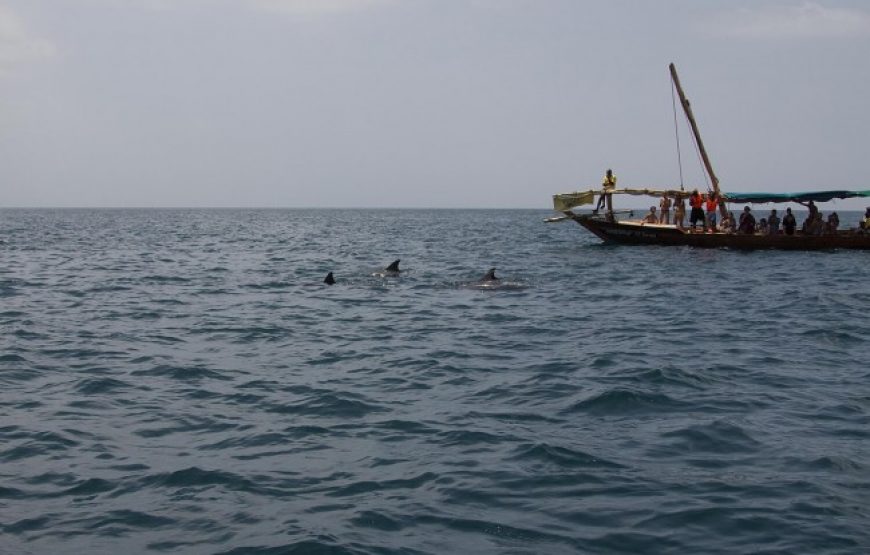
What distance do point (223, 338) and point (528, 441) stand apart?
887 centimetres

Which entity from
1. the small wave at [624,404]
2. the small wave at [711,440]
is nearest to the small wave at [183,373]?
the small wave at [624,404]

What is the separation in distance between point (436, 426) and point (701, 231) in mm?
32301

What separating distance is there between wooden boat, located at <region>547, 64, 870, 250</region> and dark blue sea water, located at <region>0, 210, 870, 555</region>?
56.7 ft

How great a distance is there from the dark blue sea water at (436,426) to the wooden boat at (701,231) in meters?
17.3

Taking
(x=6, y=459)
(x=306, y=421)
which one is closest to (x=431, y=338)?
(x=306, y=421)

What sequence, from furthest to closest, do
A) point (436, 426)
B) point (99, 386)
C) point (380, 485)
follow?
1. point (99, 386)
2. point (436, 426)
3. point (380, 485)

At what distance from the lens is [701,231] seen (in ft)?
129

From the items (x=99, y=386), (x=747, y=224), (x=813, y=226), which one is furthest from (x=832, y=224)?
(x=99, y=386)

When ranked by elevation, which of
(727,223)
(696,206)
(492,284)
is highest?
(696,206)

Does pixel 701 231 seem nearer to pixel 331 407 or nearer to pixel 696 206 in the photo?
pixel 696 206

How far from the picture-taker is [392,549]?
258 inches

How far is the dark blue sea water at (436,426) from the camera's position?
6.91m

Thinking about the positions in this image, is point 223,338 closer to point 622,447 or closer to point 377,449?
point 377,449

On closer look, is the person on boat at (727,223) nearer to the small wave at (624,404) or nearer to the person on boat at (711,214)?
the person on boat at (711,214)
